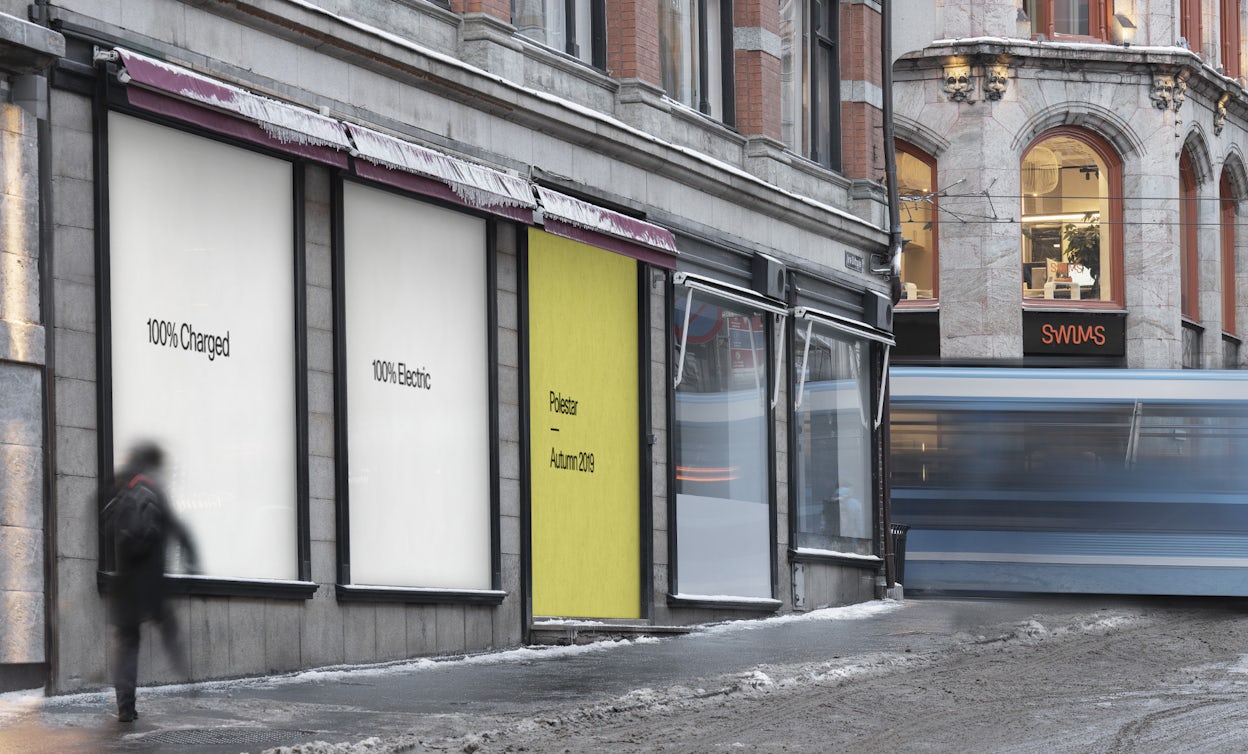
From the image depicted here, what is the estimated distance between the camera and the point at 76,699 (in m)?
13.0

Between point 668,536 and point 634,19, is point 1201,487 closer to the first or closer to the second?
point 668,536

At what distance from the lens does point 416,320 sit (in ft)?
58.3

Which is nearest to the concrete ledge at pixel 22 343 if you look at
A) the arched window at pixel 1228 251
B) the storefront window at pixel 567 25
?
the storefront window at pixel 567 25

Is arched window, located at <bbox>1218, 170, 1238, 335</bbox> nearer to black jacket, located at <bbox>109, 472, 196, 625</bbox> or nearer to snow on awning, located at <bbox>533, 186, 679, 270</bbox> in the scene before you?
snow on awning, located at <bbox>533, 186, 679, 270</bbox>

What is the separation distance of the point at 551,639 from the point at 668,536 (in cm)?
321

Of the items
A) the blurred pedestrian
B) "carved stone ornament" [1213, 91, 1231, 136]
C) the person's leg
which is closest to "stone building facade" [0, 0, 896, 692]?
the blurred pedestrian

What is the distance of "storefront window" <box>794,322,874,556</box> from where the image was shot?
26.1 m

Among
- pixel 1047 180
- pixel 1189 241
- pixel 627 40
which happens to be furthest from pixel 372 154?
pixel 1189 241

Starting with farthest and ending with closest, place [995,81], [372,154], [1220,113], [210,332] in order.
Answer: [1220,113] → [995,81] → [372,154] → [210,332]

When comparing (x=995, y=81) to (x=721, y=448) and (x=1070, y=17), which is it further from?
(x=721, y=448)

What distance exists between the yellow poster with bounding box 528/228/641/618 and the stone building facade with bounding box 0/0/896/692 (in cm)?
4

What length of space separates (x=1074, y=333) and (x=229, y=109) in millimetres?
28277

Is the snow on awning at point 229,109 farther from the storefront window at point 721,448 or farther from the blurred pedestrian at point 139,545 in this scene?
the storefront window at point 721,448

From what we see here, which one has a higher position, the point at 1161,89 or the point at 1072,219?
the point at 1161,89
